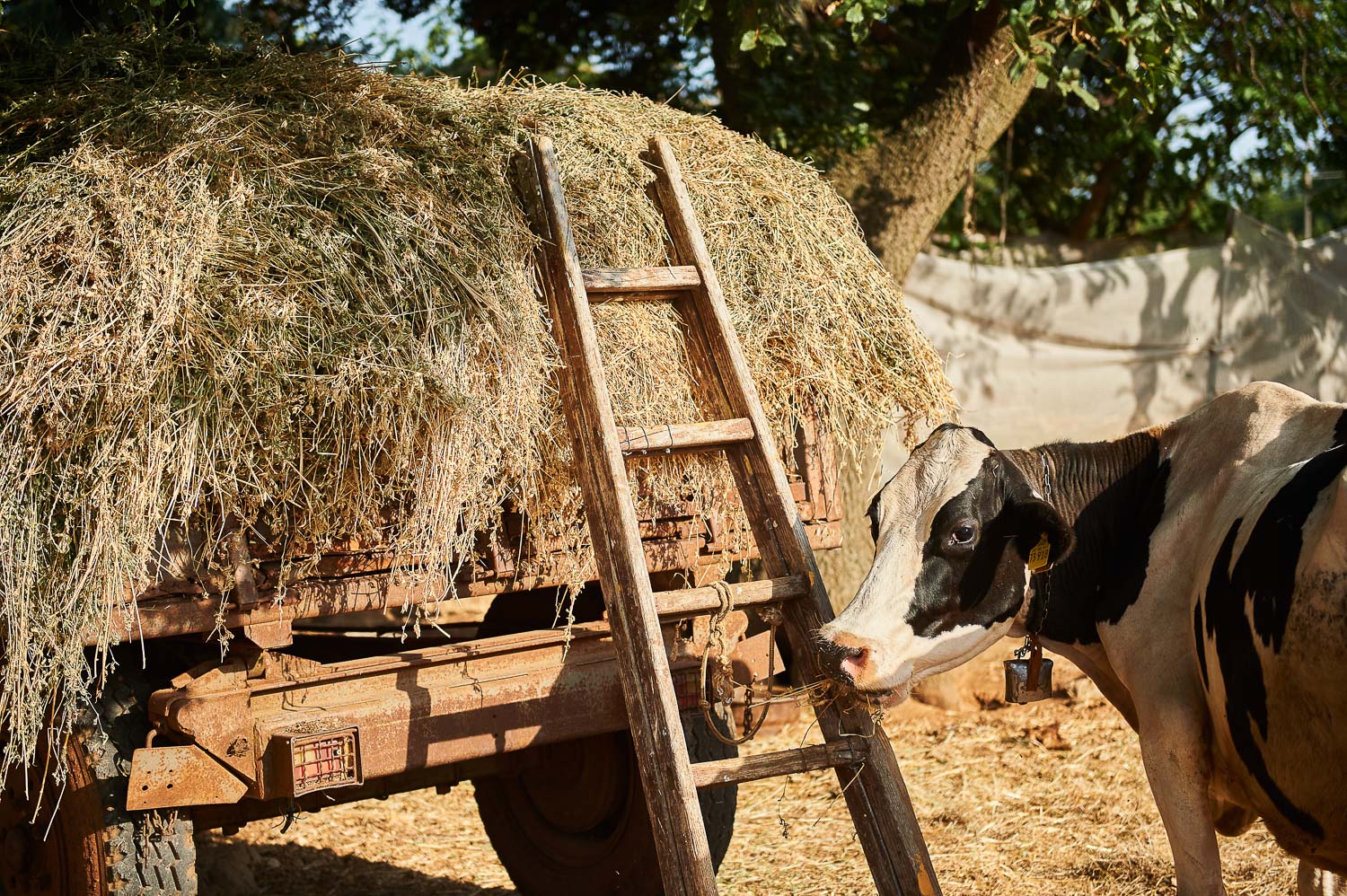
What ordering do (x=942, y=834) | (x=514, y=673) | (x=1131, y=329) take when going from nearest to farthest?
(x=514, y=673) < (x=942, y=834) < (x=1131, y=329)

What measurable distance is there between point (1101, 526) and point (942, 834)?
1.99 meters

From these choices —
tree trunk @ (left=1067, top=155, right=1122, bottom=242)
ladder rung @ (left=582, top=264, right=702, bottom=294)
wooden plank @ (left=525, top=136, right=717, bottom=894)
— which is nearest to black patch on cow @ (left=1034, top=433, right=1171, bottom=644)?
wooden plank @ (left=525, top=136, right=717, bottom=894)

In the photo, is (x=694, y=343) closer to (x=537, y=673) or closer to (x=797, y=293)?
(x=797, y=293)

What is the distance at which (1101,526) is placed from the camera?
3223 mm

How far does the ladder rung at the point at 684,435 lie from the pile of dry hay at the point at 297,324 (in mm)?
159

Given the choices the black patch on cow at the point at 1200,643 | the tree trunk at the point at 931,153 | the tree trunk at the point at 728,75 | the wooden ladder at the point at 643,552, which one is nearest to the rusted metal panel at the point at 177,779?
the wooden ladder at the point at 643,552

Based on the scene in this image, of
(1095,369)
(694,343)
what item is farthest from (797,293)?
(1095,369)

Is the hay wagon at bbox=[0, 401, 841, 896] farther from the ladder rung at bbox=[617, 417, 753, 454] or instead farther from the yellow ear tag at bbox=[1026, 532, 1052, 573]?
the yellow ear tag at bbox=[1026, 532, 1052, 573]

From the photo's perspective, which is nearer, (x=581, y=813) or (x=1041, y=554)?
(x=1041, y=554)

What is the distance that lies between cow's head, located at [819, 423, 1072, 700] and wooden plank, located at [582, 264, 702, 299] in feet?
2.91

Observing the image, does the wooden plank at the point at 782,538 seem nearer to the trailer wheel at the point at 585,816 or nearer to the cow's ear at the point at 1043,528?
the cow's ear at the point at 1043,528

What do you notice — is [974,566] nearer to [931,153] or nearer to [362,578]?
[362,578]

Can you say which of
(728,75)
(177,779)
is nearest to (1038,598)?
(177,779)

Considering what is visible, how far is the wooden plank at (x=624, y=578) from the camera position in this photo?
9.46 ft
